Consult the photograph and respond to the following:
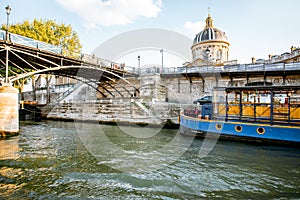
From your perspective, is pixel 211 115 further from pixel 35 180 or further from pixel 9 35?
pixel 9 35

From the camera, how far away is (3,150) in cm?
768

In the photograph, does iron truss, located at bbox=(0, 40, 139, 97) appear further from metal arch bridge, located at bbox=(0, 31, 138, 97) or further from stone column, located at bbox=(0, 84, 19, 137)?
stone column, located at bbox=(0, 84, 19, 137)

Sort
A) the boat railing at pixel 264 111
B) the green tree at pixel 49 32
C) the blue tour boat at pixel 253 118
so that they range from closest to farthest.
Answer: the blue tour boat at pixel 253 118 < the boat railing at pixel 264 111 < the green tree at pixel 49 32

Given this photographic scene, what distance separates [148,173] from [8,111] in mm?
9517

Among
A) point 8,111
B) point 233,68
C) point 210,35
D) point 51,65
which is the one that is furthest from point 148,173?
point 210,35

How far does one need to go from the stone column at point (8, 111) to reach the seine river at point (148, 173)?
2594 mm

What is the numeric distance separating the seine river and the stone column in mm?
2594

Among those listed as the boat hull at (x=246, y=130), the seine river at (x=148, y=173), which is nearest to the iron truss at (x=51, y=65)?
the seine river at (x=148, y=173)

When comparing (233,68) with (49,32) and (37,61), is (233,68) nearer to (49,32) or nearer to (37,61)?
(37,61)

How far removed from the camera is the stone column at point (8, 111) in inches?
400

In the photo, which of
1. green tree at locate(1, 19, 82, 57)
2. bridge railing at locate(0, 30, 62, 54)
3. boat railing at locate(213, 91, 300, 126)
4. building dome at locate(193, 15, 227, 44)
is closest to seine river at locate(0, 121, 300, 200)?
boat railing at locate(213, 91, 300, 126)

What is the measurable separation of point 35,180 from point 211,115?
9.32 metres

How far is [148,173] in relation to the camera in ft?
17.5

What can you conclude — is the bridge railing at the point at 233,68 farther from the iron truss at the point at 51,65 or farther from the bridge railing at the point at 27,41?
the bridge railing at the point at 27,41
